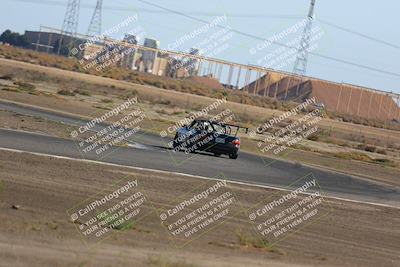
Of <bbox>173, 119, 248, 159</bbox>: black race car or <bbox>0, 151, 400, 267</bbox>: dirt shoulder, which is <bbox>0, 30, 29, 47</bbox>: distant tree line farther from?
<bbox>0, 151, 400, 267</bbox>: dirt shoulder

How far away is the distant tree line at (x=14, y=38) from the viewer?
7338 inches

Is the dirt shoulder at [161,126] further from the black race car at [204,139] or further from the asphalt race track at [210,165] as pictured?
the black race car at [204,139]

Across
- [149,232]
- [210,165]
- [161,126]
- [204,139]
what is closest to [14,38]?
[161,126]

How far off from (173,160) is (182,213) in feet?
36.5

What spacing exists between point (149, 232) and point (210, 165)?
14348mm

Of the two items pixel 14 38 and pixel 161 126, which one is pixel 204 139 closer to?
pixel 161 126

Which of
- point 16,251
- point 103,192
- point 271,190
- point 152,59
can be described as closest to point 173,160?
point 271,190

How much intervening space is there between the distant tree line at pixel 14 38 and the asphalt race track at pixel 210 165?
520 feet

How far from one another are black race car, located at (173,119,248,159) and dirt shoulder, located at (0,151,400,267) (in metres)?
9.85

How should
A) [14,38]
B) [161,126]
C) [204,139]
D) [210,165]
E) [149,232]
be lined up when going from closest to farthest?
[149,232], [210,165], [204,139], [161,126], [14,38]

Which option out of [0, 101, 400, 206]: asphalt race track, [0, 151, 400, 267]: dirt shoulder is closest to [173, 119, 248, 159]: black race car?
[0, 101, 400, 206]: asphalt race track

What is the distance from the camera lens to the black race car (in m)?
31.2

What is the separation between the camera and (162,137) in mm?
38625

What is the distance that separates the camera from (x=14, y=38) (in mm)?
189500
